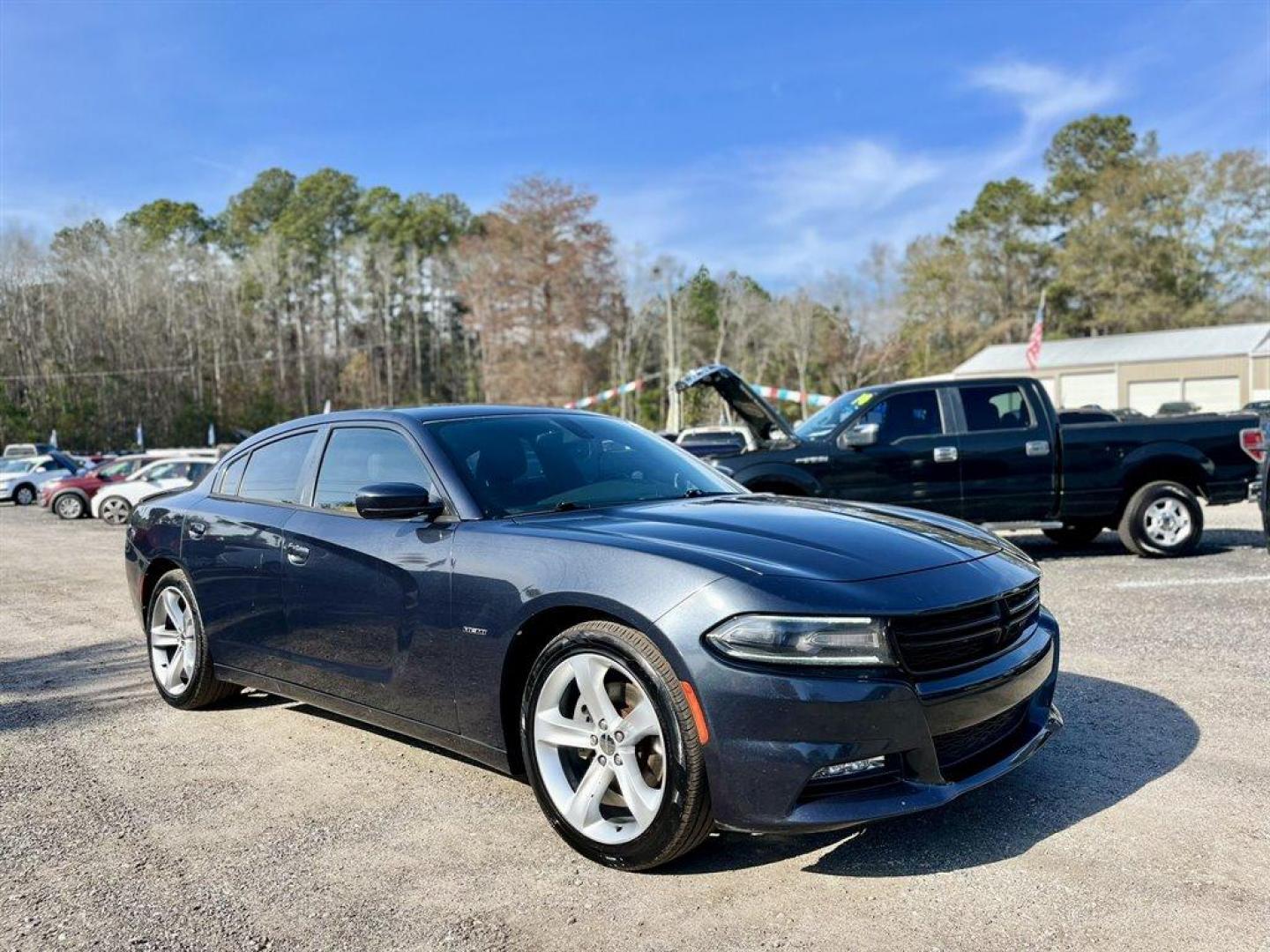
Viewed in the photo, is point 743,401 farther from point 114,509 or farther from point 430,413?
point 114,509

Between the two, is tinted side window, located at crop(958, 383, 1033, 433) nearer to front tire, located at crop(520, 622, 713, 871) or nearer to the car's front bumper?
the car's front bumper

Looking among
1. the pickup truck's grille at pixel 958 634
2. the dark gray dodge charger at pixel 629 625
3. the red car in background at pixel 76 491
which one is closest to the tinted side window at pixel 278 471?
the dark gray dodge charger at pixel 629 625

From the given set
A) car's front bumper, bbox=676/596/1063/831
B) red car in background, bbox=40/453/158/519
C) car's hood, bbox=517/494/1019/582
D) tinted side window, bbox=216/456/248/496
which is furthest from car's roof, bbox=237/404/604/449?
red car in background, bbox=40/453/158/519

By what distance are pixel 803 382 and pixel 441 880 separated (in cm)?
5260

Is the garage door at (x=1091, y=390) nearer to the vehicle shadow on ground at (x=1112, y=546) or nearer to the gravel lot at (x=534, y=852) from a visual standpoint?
the vehicle shadow on ground at (x=1112, y=546)

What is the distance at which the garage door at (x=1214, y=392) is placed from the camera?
148ft

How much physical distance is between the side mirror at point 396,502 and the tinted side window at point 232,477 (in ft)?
5.40

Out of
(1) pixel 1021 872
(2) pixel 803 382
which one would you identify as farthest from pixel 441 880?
(2) pixel 803 382

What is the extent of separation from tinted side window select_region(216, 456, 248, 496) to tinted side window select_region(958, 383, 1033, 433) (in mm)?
7269

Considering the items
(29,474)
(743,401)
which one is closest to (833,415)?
(743,401)

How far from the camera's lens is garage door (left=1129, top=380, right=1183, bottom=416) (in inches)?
1829

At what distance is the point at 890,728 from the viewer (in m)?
2.88

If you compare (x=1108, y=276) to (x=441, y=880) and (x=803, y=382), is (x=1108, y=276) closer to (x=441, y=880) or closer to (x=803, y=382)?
(x=803, y=382)

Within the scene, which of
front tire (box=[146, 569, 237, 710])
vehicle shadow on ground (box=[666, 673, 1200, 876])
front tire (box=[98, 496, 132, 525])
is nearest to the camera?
vehicle shadow on ground (box=[666, 673, 1200, 876])
